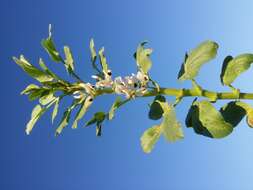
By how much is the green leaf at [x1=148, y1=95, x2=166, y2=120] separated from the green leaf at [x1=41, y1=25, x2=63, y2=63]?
50 cm

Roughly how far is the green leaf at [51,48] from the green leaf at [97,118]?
12.7 inches

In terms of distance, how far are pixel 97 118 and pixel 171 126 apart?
0.45 m

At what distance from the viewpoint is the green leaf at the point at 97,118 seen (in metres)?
2.19

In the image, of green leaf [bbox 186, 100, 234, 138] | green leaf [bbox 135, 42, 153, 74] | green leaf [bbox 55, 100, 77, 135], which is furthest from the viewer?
green leaf [bbox 55, 100, 77, 135]

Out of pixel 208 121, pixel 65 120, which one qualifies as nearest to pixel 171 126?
pixel 208 121

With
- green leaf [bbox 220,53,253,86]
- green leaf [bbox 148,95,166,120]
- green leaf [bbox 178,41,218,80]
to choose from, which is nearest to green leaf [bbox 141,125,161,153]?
green leaf [bbox 148,95,166,120]

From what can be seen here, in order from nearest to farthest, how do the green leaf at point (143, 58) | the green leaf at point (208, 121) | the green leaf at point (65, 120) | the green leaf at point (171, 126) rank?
Answer: the green leaf at point (171, 126), the green leaf at point (208, 121), the green leaf at point (143, 58), the green leaf at point (65, 120)

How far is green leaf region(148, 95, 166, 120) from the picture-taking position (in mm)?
2098

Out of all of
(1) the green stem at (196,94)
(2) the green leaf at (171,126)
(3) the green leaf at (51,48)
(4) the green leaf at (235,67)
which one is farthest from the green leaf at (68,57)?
(4) the green leaf at (235,67)

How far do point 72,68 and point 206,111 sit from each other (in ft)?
2.14

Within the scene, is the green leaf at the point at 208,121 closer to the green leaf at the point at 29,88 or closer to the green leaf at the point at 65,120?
the green leaf at the point at 65,120

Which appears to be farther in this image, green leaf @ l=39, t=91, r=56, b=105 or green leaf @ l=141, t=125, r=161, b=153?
green leaf @ l=39, t=91, r=56, b=105

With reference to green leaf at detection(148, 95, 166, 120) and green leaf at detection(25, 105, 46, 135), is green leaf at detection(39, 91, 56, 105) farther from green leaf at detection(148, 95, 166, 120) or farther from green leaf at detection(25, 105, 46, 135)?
green leaf at detection(148, 95, 166, 120)

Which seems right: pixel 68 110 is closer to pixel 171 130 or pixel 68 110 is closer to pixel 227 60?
pixel 171 130
